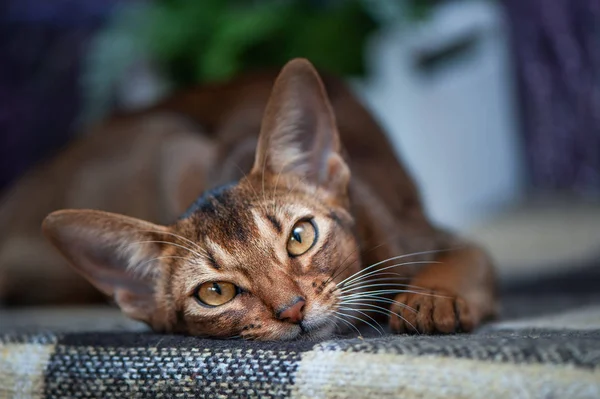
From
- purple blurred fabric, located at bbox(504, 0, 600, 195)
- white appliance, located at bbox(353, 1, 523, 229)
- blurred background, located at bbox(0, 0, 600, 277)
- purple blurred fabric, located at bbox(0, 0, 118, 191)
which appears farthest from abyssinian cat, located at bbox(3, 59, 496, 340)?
purple blurred fabric, located at bbox(504, 0, 600, 195)

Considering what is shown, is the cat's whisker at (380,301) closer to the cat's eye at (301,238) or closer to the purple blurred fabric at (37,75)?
the cat's eye at (301,238)

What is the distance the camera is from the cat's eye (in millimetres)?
1268

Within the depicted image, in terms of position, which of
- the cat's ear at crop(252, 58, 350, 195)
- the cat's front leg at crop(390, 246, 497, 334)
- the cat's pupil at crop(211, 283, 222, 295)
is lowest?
the cat's front leg at crop(390, 246, 497, 334)

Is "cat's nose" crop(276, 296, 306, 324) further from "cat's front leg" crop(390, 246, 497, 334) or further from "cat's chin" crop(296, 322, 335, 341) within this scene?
"cat's front leg" crop(390, 246, 497, 334)

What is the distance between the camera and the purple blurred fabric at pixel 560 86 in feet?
13.0

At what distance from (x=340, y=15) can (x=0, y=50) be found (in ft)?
5.53

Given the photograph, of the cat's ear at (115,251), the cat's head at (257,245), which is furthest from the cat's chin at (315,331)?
the cat's ear at (115,251)

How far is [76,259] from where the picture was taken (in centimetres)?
135

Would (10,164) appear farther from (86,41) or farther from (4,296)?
(4,296)

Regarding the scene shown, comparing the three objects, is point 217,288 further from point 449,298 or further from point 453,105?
point 453,105

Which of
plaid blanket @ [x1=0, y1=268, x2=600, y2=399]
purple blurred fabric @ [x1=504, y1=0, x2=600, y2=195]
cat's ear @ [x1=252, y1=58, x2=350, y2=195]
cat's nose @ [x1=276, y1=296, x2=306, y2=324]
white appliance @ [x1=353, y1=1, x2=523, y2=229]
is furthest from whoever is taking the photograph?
purple blurred fabric @ [x1=504, y1=0, x2=600, y2=195]

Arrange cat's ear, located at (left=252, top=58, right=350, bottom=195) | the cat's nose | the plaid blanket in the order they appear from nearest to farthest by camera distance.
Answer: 1. the plaid blanket
2. the cat's nose
3. cat's ear, located at (left=252, top=58, right=350, bottom=195)

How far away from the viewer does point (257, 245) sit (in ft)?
4.05

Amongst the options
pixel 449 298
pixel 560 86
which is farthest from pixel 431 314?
pixel 560 86
